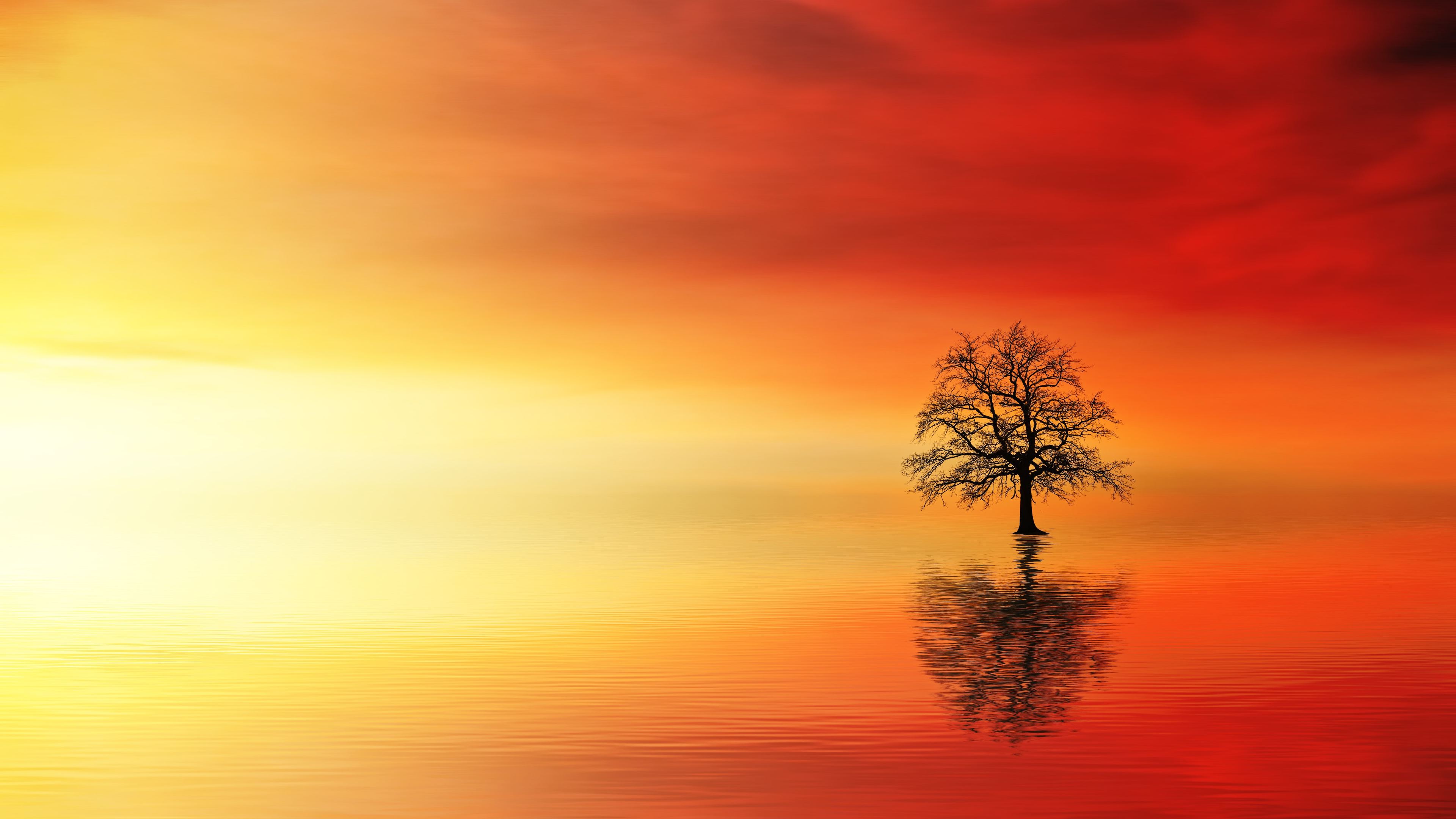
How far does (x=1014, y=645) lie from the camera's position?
31.9 m

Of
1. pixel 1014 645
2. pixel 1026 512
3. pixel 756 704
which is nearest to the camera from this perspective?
pixel 756 704

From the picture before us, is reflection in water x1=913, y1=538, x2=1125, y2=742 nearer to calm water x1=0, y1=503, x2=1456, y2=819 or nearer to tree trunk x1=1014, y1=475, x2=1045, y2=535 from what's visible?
calm water x1=0, y1=503, x2=1456, y2=819

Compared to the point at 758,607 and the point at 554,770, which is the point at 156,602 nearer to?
Answer: the point at 758,607

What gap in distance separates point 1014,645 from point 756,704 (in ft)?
31.6

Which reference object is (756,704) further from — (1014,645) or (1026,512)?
(1026,512)

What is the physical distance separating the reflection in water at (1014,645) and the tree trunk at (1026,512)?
78.2 ft

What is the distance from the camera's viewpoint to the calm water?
57.9ft

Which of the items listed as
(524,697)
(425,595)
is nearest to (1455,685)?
(524,697)

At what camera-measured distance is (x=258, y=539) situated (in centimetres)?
10375

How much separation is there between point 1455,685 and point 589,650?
1869cm

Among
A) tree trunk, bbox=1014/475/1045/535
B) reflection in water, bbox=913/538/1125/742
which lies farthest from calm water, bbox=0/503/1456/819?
tree trunk, bbox=1014/475/1045/535

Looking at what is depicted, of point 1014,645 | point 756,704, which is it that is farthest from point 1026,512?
point 756,704

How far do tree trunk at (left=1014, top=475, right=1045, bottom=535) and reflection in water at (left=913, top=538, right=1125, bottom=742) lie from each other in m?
23.8

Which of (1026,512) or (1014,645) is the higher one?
(1026,512)
